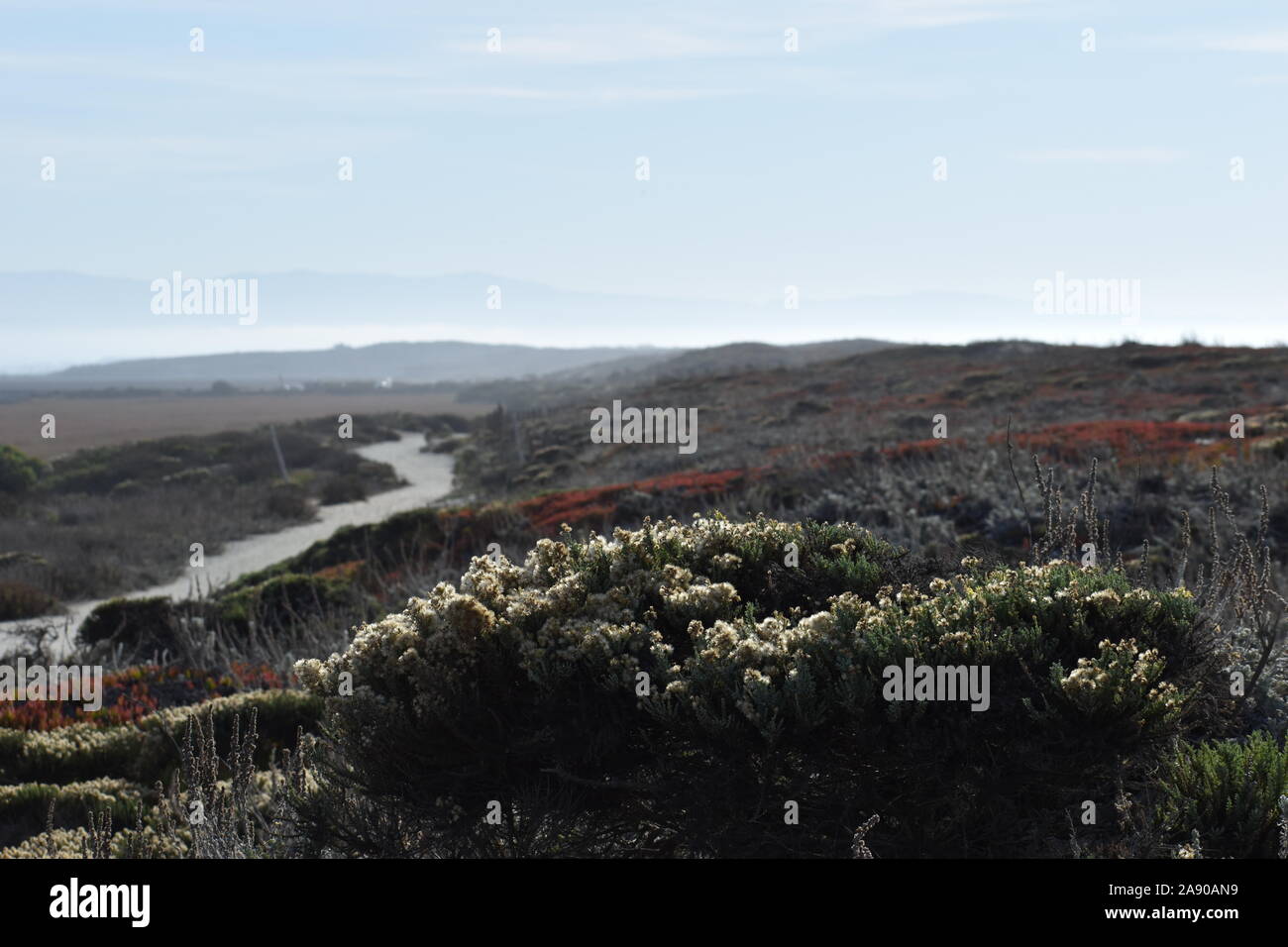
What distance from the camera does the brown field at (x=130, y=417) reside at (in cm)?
6253

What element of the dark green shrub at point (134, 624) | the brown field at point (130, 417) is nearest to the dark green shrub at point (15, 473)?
the brown field at point (130, 417)

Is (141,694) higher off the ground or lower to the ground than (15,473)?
lower

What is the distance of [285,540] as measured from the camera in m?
25.0

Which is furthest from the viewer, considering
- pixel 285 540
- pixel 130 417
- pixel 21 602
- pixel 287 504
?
pixel 130 417

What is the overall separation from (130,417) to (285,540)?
79581 mm

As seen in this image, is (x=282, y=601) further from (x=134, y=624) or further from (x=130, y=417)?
(x=130, y=417)

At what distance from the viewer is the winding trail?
1603cm
